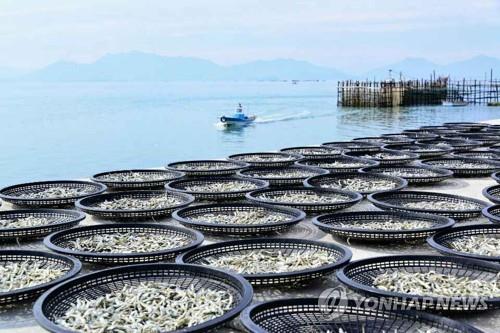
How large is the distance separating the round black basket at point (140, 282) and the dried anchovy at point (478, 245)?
1.70 meters

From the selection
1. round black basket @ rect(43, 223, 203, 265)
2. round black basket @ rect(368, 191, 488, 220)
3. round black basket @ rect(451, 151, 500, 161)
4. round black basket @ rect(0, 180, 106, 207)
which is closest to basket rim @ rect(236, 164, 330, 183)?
round black basket @ rect(368, 191, 488, 220)

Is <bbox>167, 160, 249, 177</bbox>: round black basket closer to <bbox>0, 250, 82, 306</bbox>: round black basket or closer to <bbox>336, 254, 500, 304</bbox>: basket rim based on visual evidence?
<bbox>0, 250, 82, 306</bbox>: round black basket

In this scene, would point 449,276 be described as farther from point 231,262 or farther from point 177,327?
point 177,327

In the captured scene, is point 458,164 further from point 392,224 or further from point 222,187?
point 392,224

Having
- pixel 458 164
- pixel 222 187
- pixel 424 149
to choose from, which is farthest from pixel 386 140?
pixel 222 187

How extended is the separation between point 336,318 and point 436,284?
0.68 metres

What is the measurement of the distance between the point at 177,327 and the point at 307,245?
57.4 inches

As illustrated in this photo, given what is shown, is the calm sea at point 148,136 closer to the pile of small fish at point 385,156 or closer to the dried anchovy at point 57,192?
the pile of small fish at point 385,156

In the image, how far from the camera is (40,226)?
4.31m

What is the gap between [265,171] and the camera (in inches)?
282

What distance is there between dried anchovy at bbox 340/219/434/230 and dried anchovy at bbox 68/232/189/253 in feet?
4.58

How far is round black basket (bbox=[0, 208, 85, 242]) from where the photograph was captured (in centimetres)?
428

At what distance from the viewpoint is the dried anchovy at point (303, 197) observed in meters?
5.56

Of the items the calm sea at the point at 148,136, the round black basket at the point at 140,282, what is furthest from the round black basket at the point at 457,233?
the calm sea at the point at 148,136
